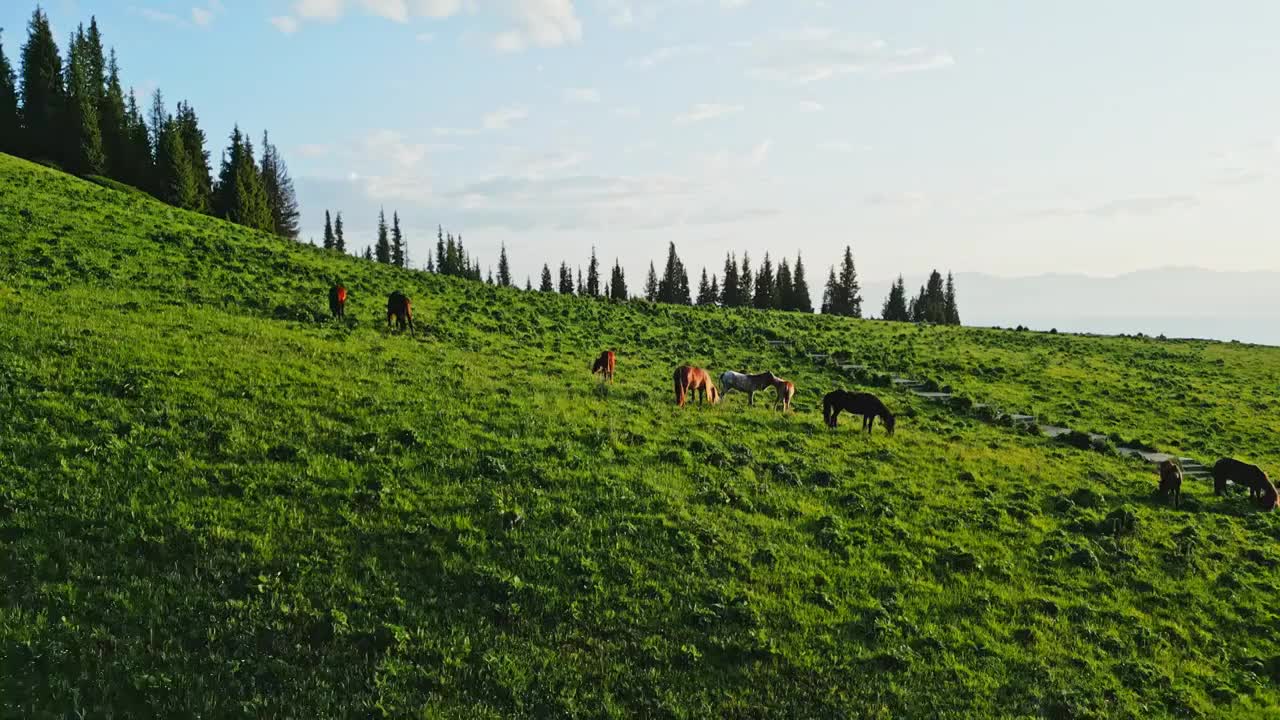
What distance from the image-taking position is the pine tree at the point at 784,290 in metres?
122

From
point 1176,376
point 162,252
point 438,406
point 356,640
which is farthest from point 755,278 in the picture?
point 356,640

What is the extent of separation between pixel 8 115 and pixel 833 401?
9631cm

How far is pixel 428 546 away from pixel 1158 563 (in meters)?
16.8

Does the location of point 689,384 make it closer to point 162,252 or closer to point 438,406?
point 438,406

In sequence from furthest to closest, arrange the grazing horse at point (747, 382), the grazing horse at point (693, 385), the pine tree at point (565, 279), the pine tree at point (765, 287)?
1. the pine tree at point (565, 279)
2. the pine tree at point (765, 287)
3. the grazing horse at point (747, 382)
4. the grazing horse at point (693, 385)

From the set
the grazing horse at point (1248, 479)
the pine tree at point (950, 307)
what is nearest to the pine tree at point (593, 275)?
the pine tree at point (950, 307)

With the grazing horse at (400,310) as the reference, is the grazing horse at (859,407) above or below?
below

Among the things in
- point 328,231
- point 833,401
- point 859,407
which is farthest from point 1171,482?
point 328,231

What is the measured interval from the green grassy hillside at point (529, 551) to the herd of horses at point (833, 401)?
0.85 metres

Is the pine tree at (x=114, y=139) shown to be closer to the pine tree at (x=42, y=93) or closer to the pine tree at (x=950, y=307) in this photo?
the pine tree at (x=42, y=93)

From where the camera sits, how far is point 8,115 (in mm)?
74438

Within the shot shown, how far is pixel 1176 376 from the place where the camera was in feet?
162

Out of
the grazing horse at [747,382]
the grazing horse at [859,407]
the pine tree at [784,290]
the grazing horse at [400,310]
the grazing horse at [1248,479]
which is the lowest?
the grazing horse at [1248,479]

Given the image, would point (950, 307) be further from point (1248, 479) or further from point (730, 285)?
point (1248, 479)
